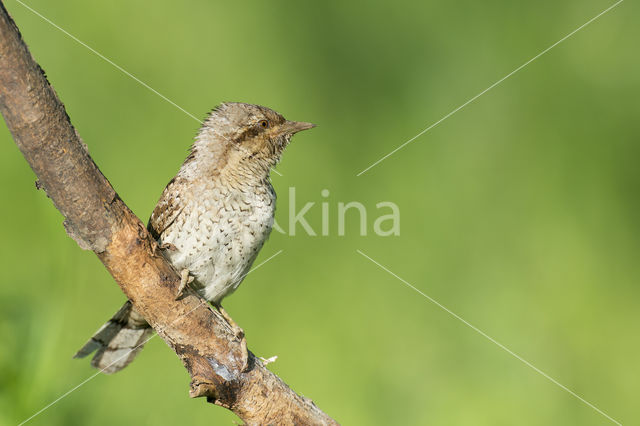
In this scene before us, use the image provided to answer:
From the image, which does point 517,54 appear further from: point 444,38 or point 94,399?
point 94,399

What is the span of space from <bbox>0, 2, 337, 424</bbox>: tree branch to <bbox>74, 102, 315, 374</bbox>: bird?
0.17 meters

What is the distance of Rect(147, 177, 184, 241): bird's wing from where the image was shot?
248 centimetres

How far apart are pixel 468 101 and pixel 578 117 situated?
750 mm

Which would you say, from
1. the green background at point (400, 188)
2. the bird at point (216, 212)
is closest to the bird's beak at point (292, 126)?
the bird at point (216, 212)

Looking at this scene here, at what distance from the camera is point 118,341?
110 inches

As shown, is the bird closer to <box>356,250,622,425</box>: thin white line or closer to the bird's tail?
the bird's tail

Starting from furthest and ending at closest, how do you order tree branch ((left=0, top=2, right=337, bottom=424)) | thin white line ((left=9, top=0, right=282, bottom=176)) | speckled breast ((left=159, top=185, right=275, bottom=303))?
thin white line ((left=9, top=0, right=282, bottom=176)) → speckled breast ((left=159, top=185, right=275, bottom=303)) → tree branch ((left=0, top=2, right=337, bottom=424))

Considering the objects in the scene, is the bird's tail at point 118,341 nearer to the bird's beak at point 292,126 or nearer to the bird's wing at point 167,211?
the bird's wing at point 167,211

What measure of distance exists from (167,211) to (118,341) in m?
0.69

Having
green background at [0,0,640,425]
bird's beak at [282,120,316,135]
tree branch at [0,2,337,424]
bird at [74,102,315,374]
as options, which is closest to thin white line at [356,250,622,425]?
green background at [0,0,640,425]

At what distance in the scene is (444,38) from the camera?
436cm

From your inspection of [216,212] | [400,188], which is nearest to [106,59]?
[216,212]

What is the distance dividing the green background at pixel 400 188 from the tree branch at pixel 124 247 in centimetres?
97

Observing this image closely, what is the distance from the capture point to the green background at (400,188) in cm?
355
